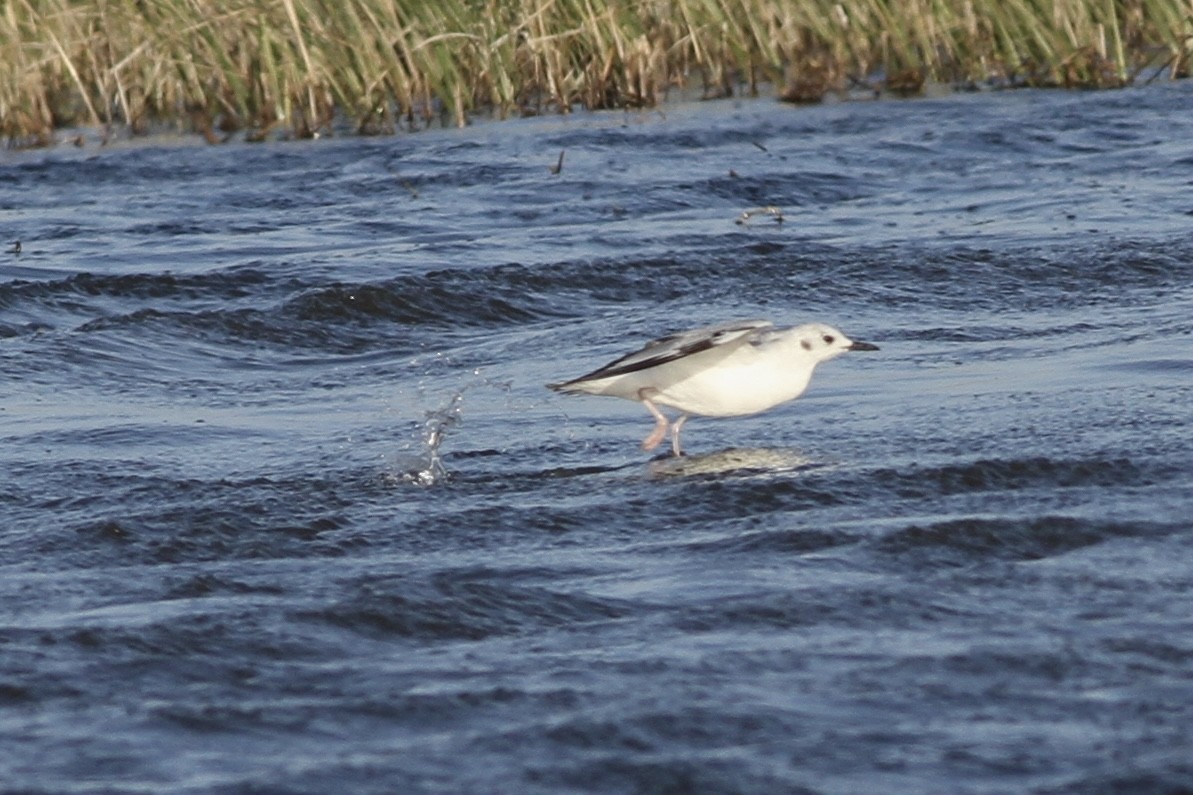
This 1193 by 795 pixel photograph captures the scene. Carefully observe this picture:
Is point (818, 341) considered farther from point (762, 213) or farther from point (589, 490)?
point (762, 213)

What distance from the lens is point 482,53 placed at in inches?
562

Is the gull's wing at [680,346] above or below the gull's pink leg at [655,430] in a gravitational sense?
above

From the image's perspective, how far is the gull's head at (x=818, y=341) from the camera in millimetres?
6816

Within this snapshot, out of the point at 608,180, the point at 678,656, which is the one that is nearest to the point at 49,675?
the point at 678,656

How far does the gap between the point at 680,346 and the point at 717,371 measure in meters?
0.14

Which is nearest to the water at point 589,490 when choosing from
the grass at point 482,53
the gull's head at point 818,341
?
the gull's head at point 818,341

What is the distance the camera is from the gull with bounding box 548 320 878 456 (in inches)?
261

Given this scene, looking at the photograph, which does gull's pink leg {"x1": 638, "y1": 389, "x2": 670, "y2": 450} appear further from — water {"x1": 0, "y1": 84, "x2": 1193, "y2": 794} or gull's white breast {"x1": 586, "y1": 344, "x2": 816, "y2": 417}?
water {"x1": 0, "y1": 84, "x2": 1193, "y2": 794}

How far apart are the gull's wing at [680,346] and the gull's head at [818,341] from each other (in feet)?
0.38

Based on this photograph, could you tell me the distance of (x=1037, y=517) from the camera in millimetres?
5422

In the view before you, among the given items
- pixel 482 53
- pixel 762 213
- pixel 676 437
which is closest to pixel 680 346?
pixel 676 437

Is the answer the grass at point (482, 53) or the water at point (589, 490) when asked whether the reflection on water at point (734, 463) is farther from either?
the grass at point (482, 53)

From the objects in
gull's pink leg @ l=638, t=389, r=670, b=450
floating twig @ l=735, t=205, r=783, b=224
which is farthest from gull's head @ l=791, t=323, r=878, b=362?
floating twig @ l=735, t=205, r=783, b=224

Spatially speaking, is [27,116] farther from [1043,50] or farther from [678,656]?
[678,656]
